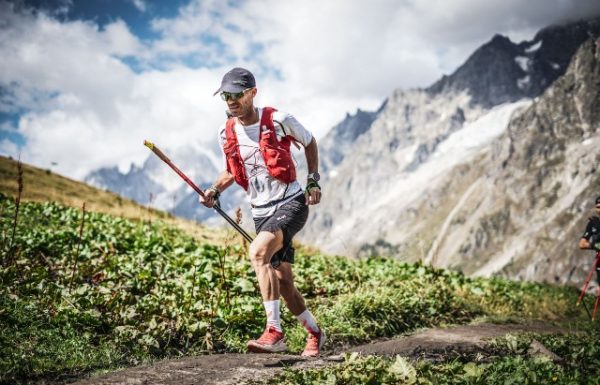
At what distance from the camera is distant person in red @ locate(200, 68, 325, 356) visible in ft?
21.7

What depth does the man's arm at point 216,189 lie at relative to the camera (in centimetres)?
734

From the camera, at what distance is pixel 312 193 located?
689 centimetres

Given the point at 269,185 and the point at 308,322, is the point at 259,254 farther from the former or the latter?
the point at 308,322

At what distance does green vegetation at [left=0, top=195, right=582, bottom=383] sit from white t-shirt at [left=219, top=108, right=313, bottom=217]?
6.13 feet

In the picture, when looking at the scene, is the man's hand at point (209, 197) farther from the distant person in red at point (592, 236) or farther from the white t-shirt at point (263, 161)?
the distant person in red at point (592, 236)

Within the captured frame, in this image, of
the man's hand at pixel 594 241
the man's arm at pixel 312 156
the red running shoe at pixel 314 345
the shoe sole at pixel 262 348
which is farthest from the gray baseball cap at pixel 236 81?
the man's hand at pixel 594 241

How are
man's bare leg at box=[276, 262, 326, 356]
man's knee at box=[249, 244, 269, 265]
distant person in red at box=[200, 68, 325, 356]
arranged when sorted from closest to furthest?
man's knee at box=[249, 244, 269, 265], distant person in red at box=[200, 68, 325, 356], man's bare leg at box=[276, 262, 326, 356]

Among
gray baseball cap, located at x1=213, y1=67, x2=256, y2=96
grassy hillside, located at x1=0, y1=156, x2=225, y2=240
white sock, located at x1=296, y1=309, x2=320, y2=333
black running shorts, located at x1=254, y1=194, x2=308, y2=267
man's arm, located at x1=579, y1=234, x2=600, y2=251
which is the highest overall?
grassy hillside, located at x1=0, y1=156, x2=225, y2=240

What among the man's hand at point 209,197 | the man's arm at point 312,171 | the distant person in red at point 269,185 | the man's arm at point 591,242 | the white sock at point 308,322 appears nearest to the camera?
the distant person in red at point 269,185

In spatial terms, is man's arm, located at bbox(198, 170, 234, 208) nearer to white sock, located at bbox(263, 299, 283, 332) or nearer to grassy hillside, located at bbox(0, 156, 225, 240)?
white sock, located at bbox(263, 299, 283, 332)

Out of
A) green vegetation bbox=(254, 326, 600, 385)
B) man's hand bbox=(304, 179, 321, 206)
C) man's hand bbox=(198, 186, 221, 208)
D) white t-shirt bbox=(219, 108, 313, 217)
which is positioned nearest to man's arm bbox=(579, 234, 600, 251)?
green vegetation bbox=(254, 326, 600, 385)

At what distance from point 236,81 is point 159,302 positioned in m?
4.43

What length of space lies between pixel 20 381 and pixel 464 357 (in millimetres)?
5525

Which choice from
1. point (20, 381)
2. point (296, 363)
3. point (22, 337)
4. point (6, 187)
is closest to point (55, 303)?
point (22, 337)
